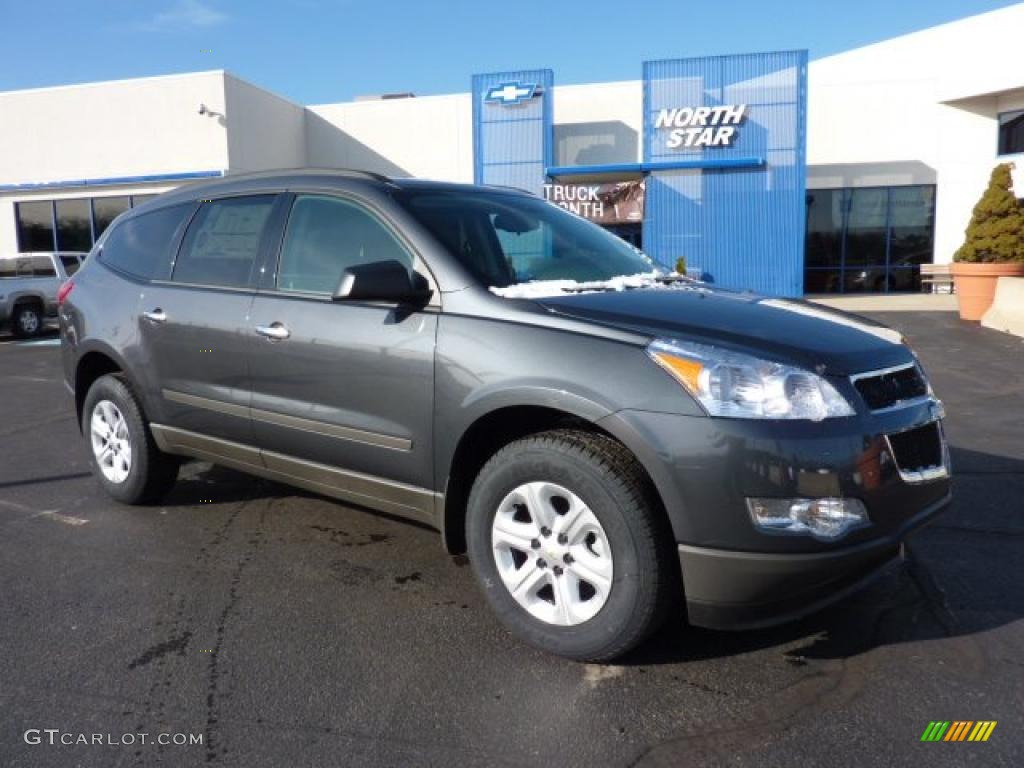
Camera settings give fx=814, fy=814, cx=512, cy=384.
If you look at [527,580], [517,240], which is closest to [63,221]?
[517,240]

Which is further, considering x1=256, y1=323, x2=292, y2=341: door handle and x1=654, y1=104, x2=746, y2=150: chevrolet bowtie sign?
x1=654, y1=104, x2=746, y2=150: chevrolet bowtie sign

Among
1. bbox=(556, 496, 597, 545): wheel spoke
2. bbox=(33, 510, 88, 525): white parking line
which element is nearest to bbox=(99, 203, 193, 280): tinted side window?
bbox=(33, 510, 88, 525): white parking line

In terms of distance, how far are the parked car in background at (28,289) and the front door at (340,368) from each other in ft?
46.4

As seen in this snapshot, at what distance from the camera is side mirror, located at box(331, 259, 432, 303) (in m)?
3.17

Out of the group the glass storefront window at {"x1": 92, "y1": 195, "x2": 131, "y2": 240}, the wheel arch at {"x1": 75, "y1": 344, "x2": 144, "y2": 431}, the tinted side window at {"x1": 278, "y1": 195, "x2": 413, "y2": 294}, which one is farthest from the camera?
the glass storefront window at {"x1": 92, "y1": 195, "x2": 131, "y2": 240}

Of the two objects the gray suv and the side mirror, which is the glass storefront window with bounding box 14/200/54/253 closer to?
the gray suv

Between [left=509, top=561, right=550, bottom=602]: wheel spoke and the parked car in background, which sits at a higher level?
the parked car in background

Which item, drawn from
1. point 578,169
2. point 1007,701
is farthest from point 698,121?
point 1007,701

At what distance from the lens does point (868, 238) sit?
Result: 23.4m

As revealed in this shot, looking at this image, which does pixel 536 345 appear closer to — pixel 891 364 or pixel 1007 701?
pixel 891 364

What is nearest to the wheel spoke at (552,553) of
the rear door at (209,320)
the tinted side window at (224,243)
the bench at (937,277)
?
the rear door at (209,320)

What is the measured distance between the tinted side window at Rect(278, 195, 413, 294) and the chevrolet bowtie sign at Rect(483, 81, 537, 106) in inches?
775

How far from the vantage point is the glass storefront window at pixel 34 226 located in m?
25.3

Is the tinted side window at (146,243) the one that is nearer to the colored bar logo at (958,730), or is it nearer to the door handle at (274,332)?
the door handle at (274,332)
